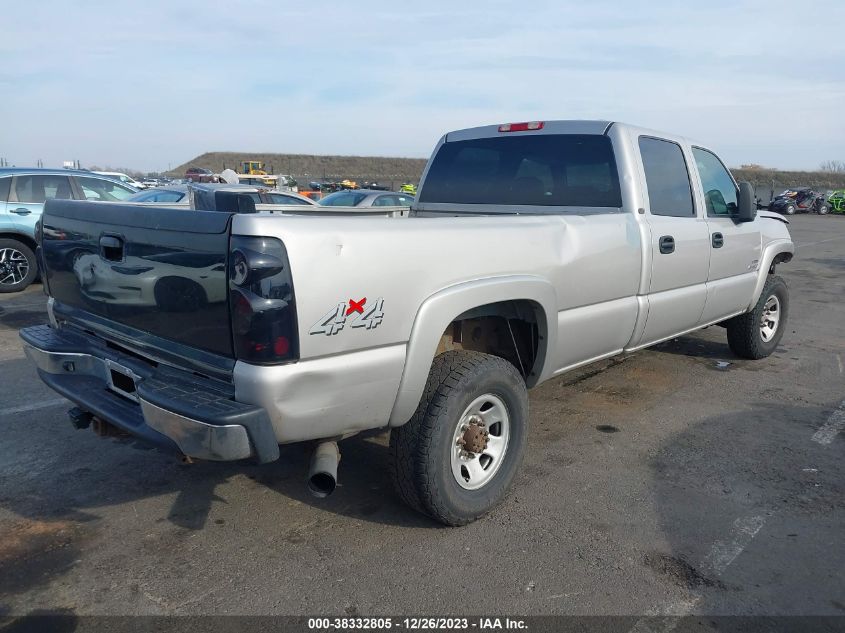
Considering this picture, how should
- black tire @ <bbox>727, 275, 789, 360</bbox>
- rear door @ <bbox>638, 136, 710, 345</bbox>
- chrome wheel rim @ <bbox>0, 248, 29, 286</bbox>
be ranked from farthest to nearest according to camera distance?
chrome wheel rim @ <bbox>0, 248, 29, 286</bbox>, black tire @ <bbox>727, 275, 789, 360</bbox>, rear door @ <bbox>638, 136, 710, 345</bbox>

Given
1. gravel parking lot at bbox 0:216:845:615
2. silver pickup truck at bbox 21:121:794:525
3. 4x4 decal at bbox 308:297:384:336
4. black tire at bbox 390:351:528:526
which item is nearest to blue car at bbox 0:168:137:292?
gravel parking lot at bbox 0:216:845:615

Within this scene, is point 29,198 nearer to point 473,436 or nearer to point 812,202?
point 473,436

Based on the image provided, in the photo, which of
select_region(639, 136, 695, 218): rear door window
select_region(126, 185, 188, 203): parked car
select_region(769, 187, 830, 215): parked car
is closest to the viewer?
select_region(639, 136, 695, 218): rear door window

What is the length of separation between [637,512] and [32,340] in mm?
3173

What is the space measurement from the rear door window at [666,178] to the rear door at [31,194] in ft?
26.6

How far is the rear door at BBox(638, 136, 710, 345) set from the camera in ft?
14.8

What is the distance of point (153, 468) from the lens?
400 cm

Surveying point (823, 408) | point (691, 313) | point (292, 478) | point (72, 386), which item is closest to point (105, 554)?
point (72, 386)

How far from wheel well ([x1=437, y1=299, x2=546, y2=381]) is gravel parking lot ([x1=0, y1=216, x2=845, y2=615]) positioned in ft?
2.27

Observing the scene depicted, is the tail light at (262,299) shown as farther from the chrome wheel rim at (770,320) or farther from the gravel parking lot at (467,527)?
the chrome wheel rim at (770,320)

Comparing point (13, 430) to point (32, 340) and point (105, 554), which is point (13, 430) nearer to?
point (32, 340)

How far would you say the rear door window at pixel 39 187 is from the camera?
10125mm

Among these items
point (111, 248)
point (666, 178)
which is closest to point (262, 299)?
point (111, 248)

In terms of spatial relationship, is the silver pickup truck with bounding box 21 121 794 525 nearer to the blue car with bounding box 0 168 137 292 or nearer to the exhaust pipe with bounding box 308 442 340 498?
the exhaust pipe with bounding box 308 442 340 498
